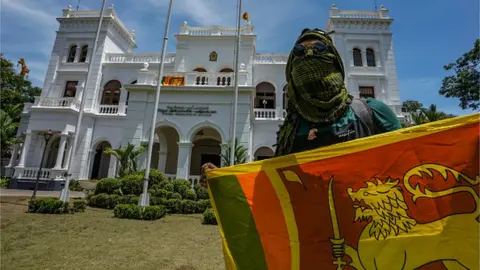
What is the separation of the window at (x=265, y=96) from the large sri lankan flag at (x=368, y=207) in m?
16.4

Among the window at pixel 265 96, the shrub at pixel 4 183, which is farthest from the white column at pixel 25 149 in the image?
the window at pixel 265 96

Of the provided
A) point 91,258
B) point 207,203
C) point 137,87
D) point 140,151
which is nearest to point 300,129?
point 91,258

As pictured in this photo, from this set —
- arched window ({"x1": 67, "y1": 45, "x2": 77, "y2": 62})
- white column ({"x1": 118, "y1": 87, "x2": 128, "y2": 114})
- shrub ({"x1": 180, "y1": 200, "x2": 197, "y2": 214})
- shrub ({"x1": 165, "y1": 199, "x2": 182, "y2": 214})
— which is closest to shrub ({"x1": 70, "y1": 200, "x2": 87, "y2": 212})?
shrub ({"x1": 165, "y1": 199, "x2": 182, "y2": 214})

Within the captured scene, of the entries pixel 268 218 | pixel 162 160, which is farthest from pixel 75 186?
pixel 268 218

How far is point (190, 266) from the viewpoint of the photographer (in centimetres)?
395

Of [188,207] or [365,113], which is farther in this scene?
[188,207]

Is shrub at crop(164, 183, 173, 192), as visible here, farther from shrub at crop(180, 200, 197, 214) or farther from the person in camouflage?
the person in camouflage

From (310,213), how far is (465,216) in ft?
2.08

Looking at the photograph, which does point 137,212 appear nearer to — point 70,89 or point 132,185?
point 132,185

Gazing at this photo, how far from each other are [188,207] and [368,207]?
31.2 ft

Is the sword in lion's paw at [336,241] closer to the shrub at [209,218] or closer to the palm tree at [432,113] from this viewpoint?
the shrub at [209,218]

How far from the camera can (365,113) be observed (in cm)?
164

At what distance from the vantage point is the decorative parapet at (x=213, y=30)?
17844mm

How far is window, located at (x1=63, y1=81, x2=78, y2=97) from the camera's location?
18.6m
